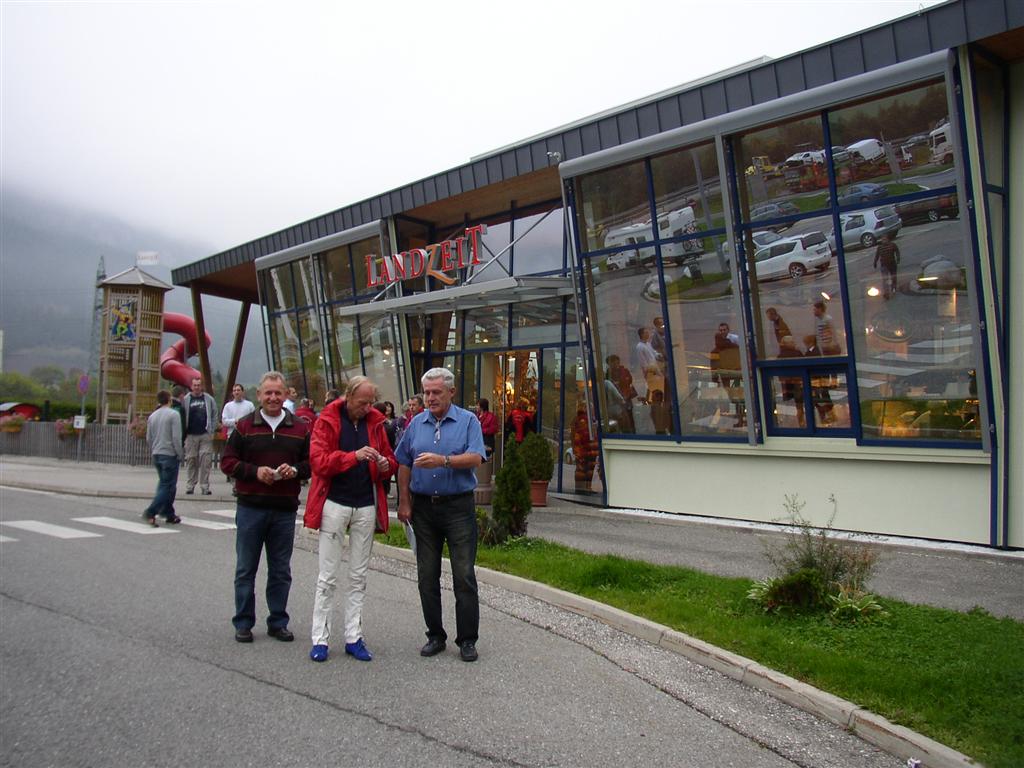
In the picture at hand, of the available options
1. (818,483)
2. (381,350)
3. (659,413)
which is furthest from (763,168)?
(381,350)

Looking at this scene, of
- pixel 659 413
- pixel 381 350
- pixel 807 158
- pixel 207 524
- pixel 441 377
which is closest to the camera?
pixel 441 377

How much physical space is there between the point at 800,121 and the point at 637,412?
16.7 feet

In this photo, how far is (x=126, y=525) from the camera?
41.7 feet

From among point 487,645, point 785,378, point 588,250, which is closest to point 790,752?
point 487,645

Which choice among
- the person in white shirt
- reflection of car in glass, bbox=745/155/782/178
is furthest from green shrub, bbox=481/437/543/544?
reflection of car in glass, bbox=745/155/782/178

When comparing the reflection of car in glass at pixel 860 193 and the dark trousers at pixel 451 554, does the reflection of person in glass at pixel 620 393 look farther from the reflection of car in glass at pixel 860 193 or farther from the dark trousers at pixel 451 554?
the dark trousers at pixel 451 554

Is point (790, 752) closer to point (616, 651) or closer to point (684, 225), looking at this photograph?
point (616, 651)

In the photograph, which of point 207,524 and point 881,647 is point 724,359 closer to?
point 881,647

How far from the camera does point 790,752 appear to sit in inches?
179

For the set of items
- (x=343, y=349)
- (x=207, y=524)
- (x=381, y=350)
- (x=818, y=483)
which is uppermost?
(x=343, y=349)

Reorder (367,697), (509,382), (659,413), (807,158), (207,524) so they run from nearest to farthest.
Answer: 1. (367,697)
2. (807,158)
3. (207,524)
4. (659,413)
5. (509,382)

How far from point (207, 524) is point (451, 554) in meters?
8.05

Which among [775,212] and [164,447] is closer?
[775,212]

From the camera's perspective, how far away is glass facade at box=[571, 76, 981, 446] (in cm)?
1038
